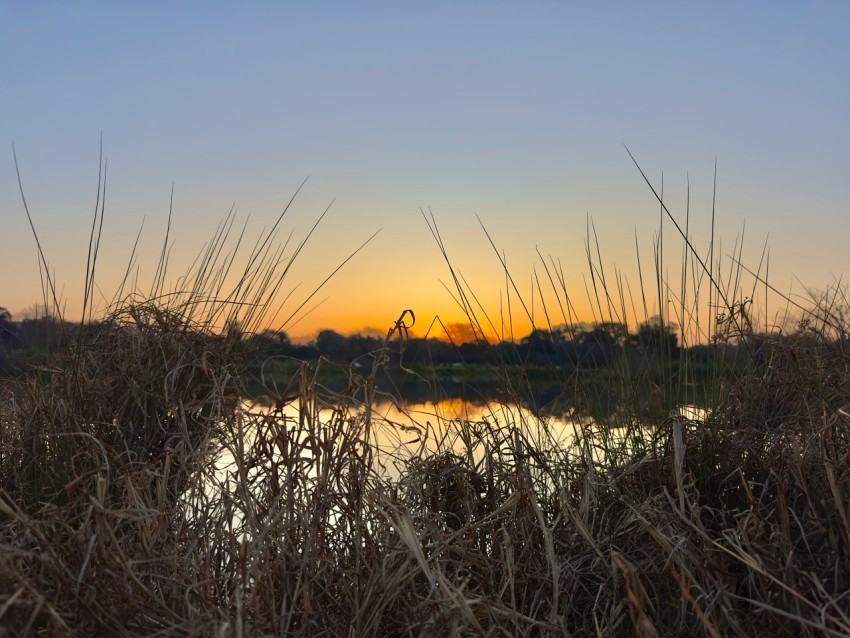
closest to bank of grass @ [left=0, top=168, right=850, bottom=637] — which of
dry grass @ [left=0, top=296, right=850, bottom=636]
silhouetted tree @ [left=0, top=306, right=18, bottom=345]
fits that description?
dry grass @ [left=0, top=296, right=850, bottom=636]

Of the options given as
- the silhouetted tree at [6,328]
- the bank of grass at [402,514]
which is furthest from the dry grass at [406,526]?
the silhouetted tree at [6,328]

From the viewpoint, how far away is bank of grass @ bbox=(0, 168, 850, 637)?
1.34 meters

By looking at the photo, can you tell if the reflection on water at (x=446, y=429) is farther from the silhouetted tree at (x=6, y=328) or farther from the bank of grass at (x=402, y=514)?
the silhouetted tree at (x=6, y=328)

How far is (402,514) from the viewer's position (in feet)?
4.92

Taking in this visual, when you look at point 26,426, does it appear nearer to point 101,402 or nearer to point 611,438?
point 101,402

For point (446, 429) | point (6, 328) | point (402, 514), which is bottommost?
point (402, 514)

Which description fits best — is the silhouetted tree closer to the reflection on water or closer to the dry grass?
the dry grass

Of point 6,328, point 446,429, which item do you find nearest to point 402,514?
point 446,429

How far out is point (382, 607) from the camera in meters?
1.37

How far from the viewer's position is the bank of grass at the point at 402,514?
1340 mm

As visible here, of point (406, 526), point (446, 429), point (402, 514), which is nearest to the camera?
point (406, 526)

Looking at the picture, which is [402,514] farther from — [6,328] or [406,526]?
[6,328]

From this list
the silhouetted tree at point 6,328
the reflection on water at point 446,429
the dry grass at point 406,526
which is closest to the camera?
the dry grass at point 406,526

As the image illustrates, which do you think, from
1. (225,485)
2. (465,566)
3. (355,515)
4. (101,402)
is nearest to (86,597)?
(225,485)
